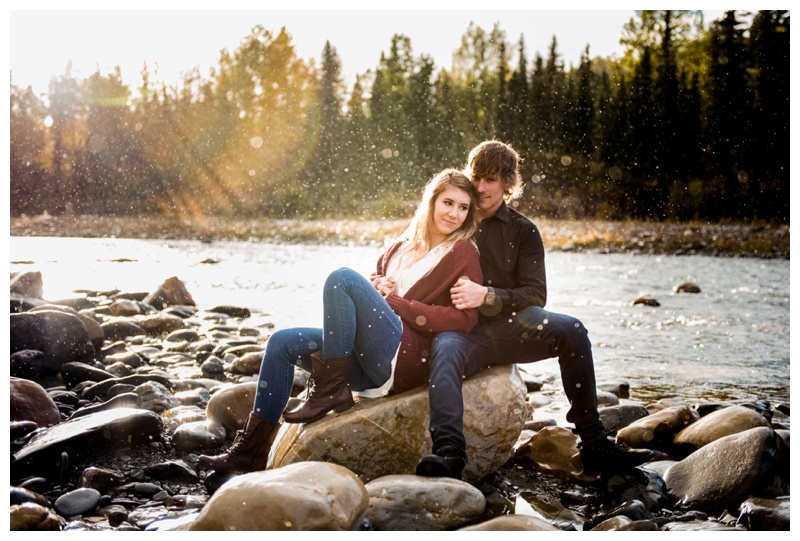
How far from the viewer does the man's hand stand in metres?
3.48

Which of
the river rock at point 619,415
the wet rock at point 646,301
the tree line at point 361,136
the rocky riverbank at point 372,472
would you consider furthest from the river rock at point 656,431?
the tree line at point 361,136

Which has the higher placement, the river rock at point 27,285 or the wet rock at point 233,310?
the river rock at point 27,285

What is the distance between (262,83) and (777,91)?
17971mm

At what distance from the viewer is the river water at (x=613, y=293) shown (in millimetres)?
6918

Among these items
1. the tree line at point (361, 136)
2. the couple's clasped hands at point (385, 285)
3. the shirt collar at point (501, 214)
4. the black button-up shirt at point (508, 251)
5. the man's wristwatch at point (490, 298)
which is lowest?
the man's wristwatch at point (490, 298)

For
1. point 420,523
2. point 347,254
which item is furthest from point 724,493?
point 347,254

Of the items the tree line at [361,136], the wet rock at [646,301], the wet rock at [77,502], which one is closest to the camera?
the wet rock at [77,502]

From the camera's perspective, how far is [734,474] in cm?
345

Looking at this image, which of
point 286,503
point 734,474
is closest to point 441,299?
point 286,503

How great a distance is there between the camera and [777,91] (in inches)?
894

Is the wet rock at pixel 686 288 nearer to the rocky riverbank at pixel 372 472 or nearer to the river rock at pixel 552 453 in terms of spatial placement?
the rocky riverbank at pixel 372 472

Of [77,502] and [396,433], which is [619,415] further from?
[77,502]

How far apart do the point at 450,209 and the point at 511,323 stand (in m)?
0.62

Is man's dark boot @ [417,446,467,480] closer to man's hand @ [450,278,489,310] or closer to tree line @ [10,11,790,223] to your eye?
man's hand @ [450,278,489,310]
